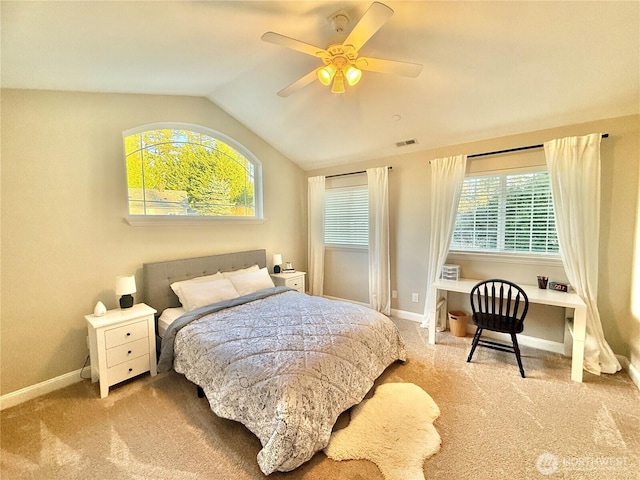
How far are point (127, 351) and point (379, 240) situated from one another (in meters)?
3.16

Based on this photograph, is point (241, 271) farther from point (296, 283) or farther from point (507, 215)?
point (507, 215)

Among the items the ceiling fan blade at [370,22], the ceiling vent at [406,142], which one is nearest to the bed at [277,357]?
the ceiling fan blade at [370,22]

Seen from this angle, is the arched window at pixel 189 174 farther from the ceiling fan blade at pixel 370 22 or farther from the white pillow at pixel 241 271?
the ceiling fan blade at pixel 370 22

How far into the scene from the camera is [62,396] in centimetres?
223

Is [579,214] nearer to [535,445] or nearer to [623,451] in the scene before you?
[623,451]

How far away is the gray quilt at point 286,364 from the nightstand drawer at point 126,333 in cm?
32

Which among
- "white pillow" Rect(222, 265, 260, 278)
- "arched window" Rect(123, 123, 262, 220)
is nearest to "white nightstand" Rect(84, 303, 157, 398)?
"white pillow" Rect(222, 265, 260, 278)

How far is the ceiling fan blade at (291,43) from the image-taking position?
5.33 feet

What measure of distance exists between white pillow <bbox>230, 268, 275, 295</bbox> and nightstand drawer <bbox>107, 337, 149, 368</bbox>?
3.47 feet

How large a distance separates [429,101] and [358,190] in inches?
66.2

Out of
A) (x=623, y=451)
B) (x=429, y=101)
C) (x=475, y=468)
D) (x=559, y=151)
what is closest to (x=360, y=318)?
(x=475, y=468)

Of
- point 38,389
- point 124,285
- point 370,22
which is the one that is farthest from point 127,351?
point 370,22

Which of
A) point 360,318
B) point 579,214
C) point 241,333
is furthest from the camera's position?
point 579,214

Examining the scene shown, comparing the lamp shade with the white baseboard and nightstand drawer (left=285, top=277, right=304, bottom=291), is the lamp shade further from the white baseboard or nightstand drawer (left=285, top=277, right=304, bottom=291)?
nightstand drawer (left=285, top=277, right=304, bottom=291)
